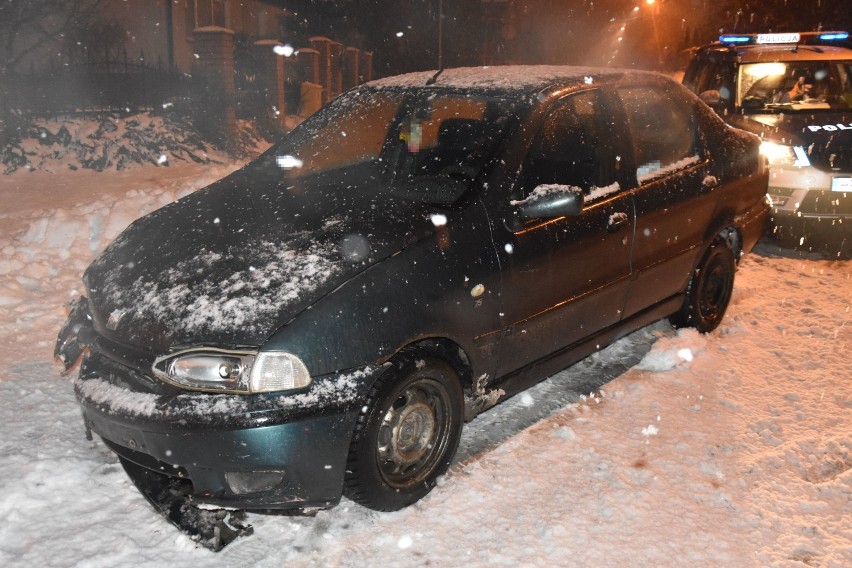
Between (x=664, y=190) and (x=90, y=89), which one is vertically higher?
(x=90, y=89)

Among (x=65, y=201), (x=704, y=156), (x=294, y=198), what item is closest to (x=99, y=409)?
(x=294, y=198)

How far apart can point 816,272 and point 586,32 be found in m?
35.5

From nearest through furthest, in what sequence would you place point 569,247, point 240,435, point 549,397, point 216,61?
1. point 240,435
2. point 569,247
3. point 549,397
4. point 216,61

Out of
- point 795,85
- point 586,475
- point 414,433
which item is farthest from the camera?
point 795,85

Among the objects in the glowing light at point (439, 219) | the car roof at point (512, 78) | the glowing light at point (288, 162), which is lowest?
the glowing light at point (439, 219)

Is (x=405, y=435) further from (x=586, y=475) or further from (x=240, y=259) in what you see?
(x=240, y=259)

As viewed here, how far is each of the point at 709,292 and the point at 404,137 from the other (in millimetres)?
2560

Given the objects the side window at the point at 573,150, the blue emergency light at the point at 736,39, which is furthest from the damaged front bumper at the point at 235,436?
the blue emergency light at the point at 736,39

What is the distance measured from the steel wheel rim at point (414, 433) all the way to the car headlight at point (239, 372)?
457 millimetres

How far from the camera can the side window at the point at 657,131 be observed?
4312 mm

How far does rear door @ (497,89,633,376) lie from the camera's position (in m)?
3.59

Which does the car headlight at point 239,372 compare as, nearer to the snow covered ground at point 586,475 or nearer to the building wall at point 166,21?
the snow covered ground at point 586,475

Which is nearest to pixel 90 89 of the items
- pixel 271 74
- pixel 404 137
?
pixel 271 74

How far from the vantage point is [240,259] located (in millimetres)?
3186
